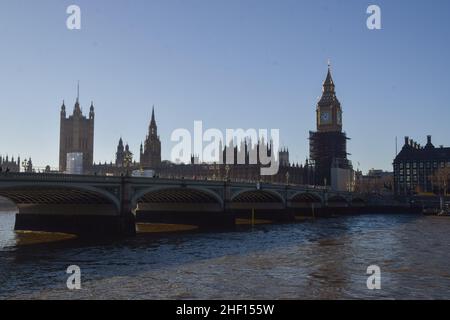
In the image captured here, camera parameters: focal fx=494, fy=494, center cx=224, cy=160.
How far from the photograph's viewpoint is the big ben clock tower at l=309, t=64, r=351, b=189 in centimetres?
16530

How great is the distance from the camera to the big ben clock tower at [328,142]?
165300 millimetres

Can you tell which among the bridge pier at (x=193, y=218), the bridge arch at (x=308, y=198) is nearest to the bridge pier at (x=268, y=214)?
the bridge arch at (x=308, y=198)

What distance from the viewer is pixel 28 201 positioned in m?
46.6

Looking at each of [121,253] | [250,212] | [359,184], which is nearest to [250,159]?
[359,184]

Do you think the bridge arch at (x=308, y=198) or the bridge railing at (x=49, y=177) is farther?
the bridge arch at (x=308, y=198)

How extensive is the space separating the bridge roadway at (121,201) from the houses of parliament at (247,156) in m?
84.3

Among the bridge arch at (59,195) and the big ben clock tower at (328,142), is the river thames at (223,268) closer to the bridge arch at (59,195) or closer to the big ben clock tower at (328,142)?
the bridge arch at (59,195)

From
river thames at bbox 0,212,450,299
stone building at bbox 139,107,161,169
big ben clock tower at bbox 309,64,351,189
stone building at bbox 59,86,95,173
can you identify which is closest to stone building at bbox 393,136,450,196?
big ben clock tower at bbox 309,64,351,189

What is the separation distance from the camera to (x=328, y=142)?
171 metres

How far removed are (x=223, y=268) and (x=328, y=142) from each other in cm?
14880

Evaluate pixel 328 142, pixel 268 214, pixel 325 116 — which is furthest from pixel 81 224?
pixel 325 116

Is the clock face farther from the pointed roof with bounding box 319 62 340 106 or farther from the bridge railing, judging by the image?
the bridge railing
